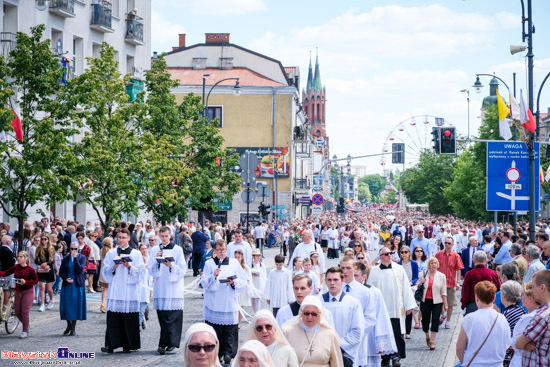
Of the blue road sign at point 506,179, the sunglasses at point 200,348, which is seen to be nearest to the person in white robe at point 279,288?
the blue road sign at point 506,179

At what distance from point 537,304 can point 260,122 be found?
64.0 meters

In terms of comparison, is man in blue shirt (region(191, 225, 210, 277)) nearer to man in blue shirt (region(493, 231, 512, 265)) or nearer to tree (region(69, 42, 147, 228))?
tree (region(69, 42, 147, 228))

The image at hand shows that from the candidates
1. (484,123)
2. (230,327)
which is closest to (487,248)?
(230,327)

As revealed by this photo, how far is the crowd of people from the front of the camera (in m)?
7.05

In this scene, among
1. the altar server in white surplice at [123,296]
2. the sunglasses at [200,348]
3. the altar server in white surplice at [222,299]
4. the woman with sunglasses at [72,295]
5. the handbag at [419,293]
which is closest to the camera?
the sunglasses at [200,348]

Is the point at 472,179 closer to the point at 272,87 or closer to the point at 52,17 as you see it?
the point at 272,87

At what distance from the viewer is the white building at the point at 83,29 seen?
1179 inches

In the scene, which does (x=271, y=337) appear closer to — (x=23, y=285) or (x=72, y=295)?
(x=23, y=285)

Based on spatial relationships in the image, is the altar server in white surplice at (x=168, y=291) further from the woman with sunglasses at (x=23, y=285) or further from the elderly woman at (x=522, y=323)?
the elderly woman at (x=522, y=323)

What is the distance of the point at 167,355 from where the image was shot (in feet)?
45.9

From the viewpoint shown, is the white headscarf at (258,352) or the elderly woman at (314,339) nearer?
the white headscarf at (258,352)

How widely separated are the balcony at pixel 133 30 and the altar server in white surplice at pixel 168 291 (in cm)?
2846

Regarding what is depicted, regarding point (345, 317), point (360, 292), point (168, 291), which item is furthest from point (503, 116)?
point (345, 317)

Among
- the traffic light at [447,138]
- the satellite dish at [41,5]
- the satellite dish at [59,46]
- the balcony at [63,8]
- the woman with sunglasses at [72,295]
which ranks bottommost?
the woman with sunglasses at [72,295]
